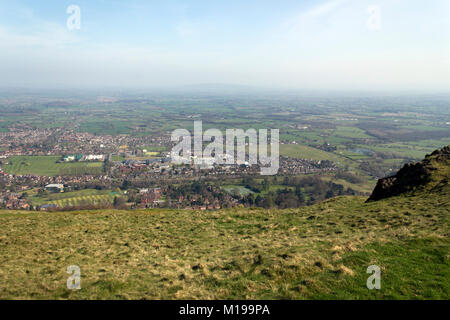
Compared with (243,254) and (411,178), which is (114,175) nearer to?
(243,254)

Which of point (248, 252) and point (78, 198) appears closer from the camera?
point (248, 252)

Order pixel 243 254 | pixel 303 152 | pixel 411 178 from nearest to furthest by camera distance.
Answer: pixel 243 254, pixel 411 178, pixel 303 152

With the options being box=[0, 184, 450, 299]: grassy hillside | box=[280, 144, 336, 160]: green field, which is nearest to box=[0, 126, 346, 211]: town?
box=[280, 144, 336, 160]: green field

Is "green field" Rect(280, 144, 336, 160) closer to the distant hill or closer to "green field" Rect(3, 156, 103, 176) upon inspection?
"green field" Rect(3, 156, 103, 176)

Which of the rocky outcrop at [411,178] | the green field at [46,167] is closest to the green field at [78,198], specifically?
the green field at [46,167]

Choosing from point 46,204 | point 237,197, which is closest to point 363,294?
point 237,197

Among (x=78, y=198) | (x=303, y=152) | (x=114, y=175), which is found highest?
(x=303, y=152)

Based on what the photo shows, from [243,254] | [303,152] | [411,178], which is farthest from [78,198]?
[303,152]

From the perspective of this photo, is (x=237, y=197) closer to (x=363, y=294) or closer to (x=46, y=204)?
(x=46, y=204)
